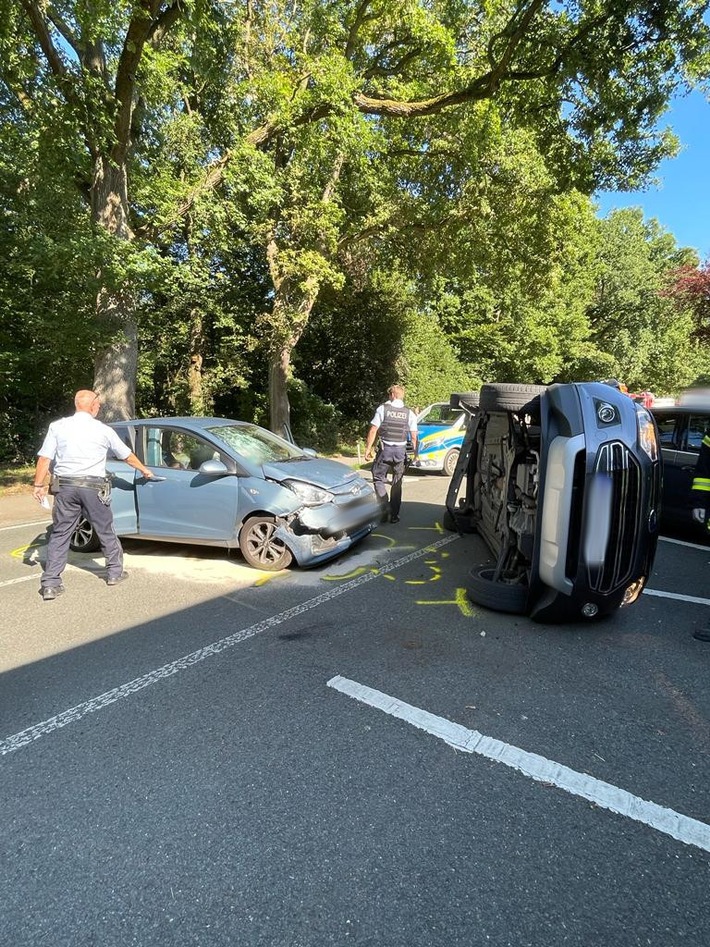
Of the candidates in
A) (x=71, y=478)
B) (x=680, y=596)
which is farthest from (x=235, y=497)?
(x=680, y=596)

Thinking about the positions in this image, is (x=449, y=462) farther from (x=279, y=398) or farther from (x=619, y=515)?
(x=619, y=515)

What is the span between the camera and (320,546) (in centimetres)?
539

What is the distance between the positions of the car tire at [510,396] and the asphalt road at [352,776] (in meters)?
1.64

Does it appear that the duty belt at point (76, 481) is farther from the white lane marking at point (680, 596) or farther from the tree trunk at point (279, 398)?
the tree trunk at point (279, 398)

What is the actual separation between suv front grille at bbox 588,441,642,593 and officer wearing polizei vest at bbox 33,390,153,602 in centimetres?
412

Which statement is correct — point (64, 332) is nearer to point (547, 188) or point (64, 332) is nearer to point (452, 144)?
point (452, 144)

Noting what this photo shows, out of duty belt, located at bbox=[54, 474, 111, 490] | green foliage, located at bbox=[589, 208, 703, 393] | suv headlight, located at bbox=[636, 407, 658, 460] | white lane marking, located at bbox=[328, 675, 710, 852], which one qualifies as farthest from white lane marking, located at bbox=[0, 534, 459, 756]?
green foliage, located at bbox=[589, 208, 703, 393]

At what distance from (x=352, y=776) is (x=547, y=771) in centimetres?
89

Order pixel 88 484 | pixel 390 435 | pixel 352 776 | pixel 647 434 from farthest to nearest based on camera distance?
pixel 390 435 < pixel 88 484 < pixel 647 434 < pixel 352 776

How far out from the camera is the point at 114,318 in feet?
33.7

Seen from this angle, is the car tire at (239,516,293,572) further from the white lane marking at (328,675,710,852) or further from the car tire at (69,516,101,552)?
the white lane marking at (328,675,710,852)

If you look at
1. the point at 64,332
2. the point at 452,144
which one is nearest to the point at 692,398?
the point at 452,144

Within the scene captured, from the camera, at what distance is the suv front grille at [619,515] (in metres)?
3.63

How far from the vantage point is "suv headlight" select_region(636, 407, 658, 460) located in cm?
377
